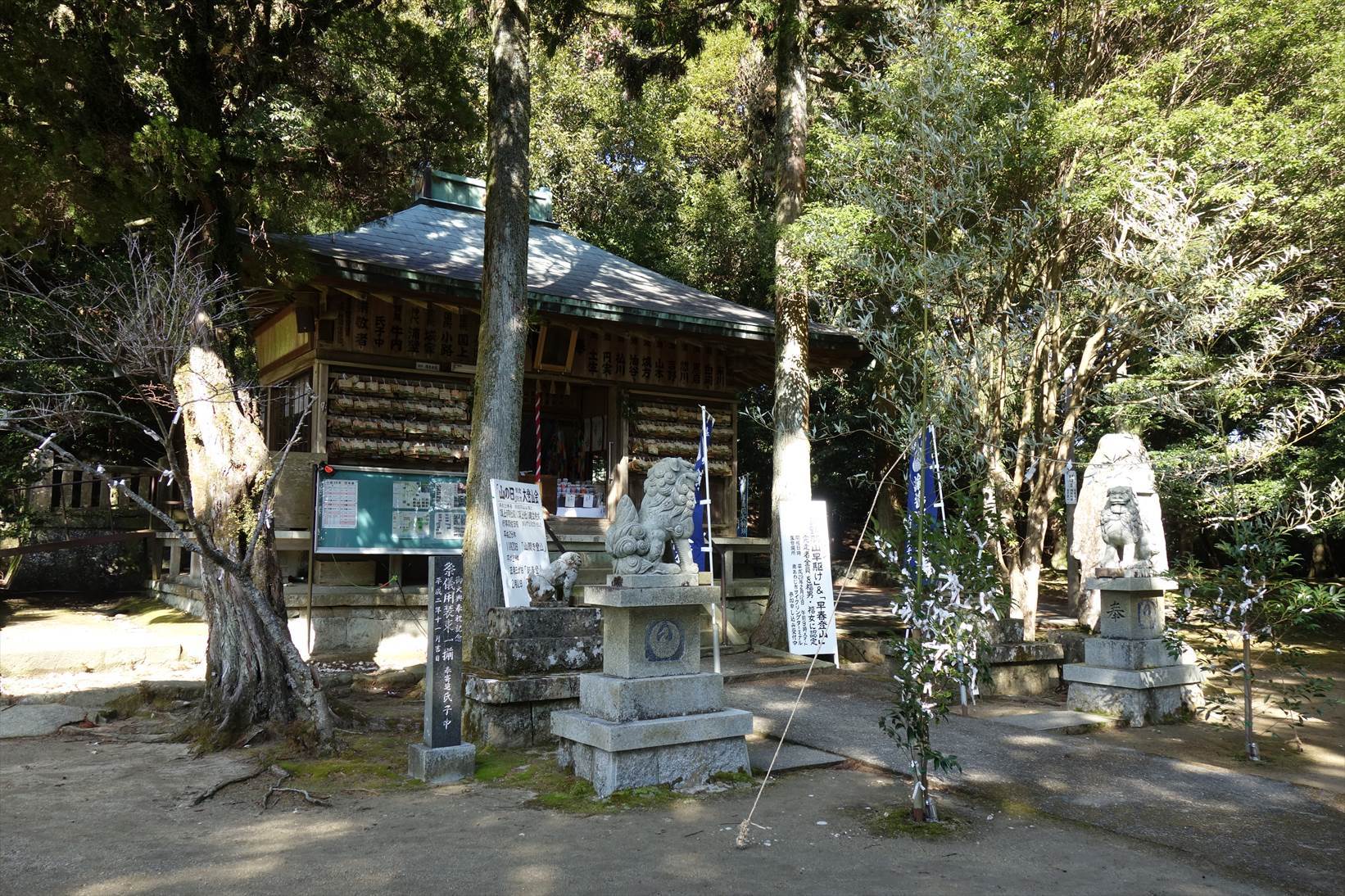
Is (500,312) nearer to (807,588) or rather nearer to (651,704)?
(651,704)

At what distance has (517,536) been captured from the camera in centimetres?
834

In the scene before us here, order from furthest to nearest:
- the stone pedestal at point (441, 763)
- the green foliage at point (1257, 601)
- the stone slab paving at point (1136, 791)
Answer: the green foliage at point (1257, 601) → the stone pedestal at point (441, 763) → the stone slab paving at point (1136, 791)

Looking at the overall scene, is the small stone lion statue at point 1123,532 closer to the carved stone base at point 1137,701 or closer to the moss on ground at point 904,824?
the carved stone base at point 1137,701

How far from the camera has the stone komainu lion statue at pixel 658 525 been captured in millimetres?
5781

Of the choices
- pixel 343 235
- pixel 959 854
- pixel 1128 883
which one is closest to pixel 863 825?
pixel 959 854

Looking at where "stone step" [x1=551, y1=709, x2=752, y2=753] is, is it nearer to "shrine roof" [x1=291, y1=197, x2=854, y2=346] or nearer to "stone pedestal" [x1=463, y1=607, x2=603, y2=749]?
"stone pedestal" [x1=463, y1=607, x2=603, y2=749]

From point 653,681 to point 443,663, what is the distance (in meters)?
1.42

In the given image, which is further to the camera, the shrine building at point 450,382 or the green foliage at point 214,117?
the shrine building at point 450,382

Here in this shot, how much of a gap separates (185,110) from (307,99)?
1579 mm

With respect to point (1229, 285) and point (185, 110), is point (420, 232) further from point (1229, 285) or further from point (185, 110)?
point (1229, 285)

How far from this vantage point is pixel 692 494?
618 cm

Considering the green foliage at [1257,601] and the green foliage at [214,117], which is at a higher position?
the green foliage at [214,117]

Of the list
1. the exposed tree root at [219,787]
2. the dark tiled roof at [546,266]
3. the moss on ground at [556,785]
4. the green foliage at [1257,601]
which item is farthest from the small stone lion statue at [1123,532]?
the exposed tree root at [219,787]

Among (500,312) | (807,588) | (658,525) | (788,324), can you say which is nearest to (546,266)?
(788,324)
